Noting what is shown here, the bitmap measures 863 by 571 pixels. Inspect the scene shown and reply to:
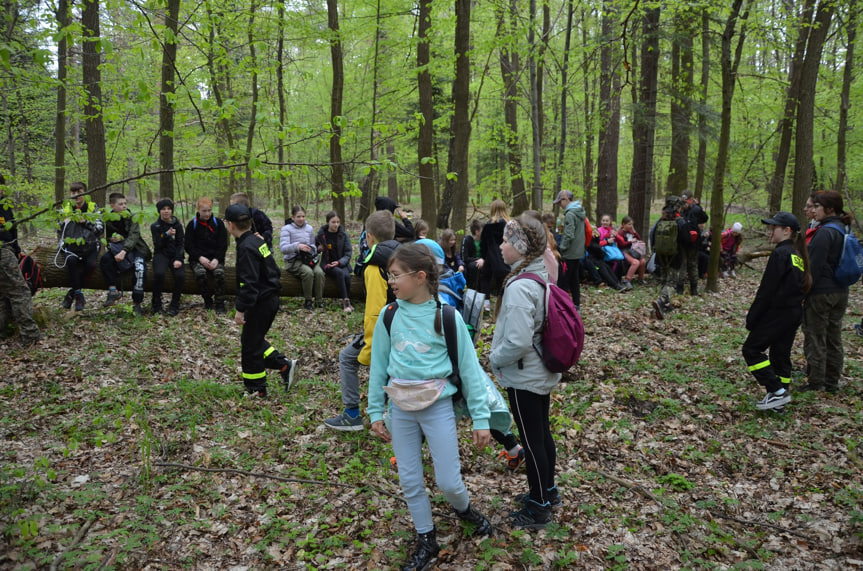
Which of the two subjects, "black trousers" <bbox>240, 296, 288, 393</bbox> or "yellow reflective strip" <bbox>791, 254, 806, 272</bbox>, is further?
"black trousers" <bbox>240, 296, 288, 393</bbox>

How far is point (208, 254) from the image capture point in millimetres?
9359

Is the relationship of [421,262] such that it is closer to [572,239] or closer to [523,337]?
[523,337]

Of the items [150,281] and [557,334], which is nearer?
[557,334]

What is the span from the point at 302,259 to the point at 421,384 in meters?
7.36

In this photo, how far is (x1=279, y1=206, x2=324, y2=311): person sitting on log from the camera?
9867 millimetres

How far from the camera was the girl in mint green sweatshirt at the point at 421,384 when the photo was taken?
3115 mm

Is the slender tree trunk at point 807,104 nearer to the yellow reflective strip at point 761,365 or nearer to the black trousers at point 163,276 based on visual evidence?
the yellow reflective strip at point 761,365

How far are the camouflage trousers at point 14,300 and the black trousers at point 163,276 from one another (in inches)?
76.6

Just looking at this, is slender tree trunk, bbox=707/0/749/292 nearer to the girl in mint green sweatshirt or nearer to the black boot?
the girl in mint green sweatshirt

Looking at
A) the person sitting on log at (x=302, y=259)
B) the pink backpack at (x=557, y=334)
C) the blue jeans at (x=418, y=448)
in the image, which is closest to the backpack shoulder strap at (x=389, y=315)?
the blue jeans at (x=418, y=448)

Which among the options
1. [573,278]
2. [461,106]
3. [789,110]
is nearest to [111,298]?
[461,106]

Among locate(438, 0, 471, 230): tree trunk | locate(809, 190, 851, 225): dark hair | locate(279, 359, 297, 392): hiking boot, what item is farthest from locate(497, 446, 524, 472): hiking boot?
locate(438, 0, 471, 230): tree trunk

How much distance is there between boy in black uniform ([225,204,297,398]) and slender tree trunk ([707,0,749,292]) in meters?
8.21

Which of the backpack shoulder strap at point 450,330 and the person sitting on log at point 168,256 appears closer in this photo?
the backpack shoulder strap at point 450,330
